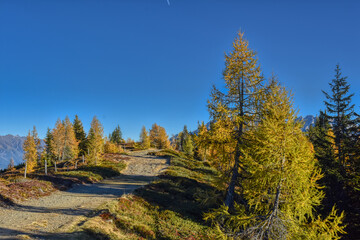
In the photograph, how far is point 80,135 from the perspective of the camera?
5600 cm

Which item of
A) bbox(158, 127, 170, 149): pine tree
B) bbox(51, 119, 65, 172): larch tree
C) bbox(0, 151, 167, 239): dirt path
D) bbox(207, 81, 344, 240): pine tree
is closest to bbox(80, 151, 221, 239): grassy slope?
bbox(0, 151, 167, 239): dirt path

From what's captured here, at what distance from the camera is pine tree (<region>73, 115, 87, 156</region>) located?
52553mm

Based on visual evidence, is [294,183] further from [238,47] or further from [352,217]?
[352,217]

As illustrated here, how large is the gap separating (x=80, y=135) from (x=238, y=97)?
2159 inches

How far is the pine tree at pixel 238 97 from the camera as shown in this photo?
1280 cm

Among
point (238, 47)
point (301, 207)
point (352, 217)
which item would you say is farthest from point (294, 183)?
point (352, 217)

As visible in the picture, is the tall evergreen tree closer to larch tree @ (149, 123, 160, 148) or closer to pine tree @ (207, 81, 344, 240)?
larch tree @ (149, 123, 160, 148)

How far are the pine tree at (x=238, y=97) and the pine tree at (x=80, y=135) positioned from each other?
48.5 metres

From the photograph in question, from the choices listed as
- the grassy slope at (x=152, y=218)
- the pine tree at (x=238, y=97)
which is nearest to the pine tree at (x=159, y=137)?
the grassy slope at (x=152, y=218)

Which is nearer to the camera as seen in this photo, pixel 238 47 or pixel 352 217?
pixel 238 47

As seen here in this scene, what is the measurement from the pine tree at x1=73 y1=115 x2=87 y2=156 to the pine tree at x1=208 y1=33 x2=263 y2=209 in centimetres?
4852

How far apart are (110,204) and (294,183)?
1302 cm

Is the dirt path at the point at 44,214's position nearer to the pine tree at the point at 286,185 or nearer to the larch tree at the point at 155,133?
the pine tree at the point at 286,185

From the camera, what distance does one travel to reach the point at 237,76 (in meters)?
13.2
